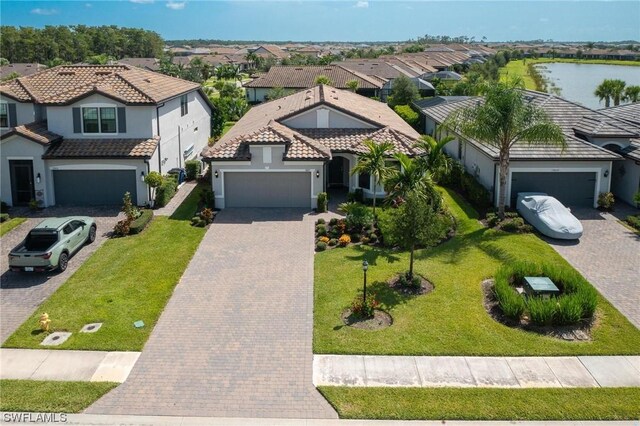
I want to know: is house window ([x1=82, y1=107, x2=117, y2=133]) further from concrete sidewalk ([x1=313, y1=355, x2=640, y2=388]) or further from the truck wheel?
concrete sidewalk ([x1=313, y1=355, x2=640, y2=388])

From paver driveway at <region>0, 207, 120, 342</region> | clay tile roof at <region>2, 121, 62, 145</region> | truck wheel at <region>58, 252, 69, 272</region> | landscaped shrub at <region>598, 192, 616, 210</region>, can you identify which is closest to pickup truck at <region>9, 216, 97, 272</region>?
truck wheel at <region>58, 252, 69, 272</region>

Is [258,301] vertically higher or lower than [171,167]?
lower

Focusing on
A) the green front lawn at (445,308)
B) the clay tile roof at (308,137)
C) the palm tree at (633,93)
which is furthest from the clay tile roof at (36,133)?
the palm tree at (633,93)

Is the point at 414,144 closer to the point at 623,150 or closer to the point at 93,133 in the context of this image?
the point at 623,150

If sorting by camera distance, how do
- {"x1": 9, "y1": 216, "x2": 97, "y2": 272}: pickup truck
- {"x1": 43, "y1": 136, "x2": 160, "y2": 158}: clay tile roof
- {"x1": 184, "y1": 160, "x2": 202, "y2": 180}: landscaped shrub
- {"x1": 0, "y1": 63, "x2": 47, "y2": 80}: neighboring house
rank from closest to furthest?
{"x1": 9, "y1": 216, "x2": 97, "y2": 272}: pickup truck
{"x1": 43, "y1": 136, "x2": 160, "y2": 158}: clay tile roof
{"x1": 184, "y1": 160, "x2": 202, "y2": 180}: landscaped shrub
{"x1": 0, "y1": 63, "x2": 47, "y2": 80}: neighboring house

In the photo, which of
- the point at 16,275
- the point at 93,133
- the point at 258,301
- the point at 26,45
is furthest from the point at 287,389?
the point at 26,45

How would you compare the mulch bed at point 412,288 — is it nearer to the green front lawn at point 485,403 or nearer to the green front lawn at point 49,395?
the green front lawn at point 485,403
